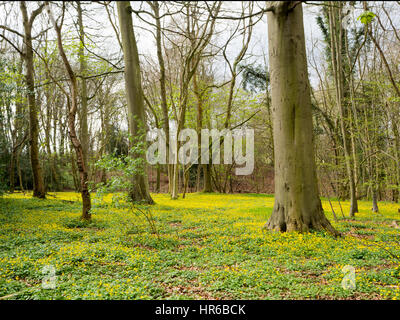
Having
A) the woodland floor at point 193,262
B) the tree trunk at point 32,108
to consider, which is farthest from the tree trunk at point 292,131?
the tree trunk at point 32,108

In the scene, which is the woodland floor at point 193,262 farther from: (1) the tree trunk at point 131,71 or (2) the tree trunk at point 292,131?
(1) the tree trunk at point 131,71

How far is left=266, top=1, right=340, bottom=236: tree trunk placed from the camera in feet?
20.6

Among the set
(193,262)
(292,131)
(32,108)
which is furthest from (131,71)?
(193,262)

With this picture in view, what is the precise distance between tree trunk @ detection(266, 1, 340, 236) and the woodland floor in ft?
2.02

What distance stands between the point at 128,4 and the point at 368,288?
1368cm

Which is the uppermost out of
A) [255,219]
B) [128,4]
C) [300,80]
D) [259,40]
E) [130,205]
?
[259,40]

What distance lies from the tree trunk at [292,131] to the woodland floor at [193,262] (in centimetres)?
62

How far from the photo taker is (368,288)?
10.6 feet

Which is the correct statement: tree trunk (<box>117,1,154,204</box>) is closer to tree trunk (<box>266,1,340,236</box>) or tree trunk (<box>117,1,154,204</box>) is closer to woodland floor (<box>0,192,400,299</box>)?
woodland floor (<box>0,192,400,299</box>)

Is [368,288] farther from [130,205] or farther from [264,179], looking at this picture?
[264,179]

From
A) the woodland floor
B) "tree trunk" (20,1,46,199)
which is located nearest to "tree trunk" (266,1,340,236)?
the woodland floor

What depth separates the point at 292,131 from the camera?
6379mm
